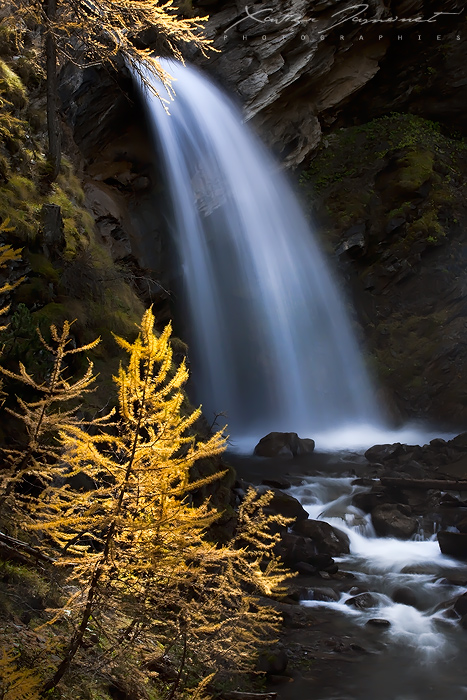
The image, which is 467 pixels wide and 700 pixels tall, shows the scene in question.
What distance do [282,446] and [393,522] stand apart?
585cm

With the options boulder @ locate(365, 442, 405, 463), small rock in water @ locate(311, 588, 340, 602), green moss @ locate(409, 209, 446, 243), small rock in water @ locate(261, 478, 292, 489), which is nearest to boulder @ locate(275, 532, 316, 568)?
small rock in water @ locate(311, 588, 340, 602)

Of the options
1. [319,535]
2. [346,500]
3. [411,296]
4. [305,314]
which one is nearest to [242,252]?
[305,314]

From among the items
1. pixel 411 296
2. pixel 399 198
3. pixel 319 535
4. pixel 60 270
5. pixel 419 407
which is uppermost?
pixel 399 198

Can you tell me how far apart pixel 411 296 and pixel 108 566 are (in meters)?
21.4

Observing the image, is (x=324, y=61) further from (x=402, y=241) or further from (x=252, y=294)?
(x=252, y=294)

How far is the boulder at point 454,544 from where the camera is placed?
963 cm

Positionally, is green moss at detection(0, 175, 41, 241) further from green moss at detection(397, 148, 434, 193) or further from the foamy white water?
green moss at detection(397, 148, 434, 193)

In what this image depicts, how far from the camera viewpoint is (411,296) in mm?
22016

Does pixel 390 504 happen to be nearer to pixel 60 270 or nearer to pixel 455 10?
pixel 60 270

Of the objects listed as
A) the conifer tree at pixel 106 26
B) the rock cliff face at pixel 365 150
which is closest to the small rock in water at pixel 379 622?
the conifer tree at pixel 106 26

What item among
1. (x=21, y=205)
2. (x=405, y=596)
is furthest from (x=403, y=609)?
(x=21, y=205)

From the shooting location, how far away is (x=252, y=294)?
70.3 feet

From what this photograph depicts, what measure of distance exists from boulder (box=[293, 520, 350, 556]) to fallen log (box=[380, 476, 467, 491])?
3030mm

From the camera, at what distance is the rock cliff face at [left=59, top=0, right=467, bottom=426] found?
50.4 ft
